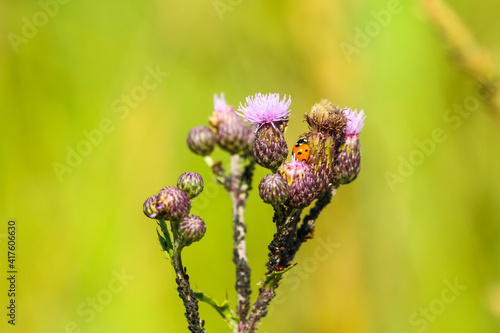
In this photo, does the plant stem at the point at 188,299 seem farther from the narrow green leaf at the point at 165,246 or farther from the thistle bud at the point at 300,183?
the thistle bud at the point at 300,183

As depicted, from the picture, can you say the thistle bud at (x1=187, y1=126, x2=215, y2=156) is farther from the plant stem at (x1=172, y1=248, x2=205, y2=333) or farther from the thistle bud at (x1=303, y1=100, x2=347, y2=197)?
the plant stem at (x1=172, y1=248, x2=205, y2=333)

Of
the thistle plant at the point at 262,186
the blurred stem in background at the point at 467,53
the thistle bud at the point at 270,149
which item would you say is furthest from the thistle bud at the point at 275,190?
the blurred stem in background at the point at 467,53

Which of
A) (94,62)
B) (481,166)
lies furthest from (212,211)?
(481,166)

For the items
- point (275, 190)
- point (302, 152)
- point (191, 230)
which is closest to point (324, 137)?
point (302, 152)

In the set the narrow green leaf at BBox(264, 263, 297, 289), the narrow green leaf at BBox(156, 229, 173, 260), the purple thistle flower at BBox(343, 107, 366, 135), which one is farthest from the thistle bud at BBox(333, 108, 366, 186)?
the narrow green leaf at BBox(156, 229, 173, 260)

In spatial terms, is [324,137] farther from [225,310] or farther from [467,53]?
[225,310]

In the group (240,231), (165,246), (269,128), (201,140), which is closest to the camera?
(165,246)
